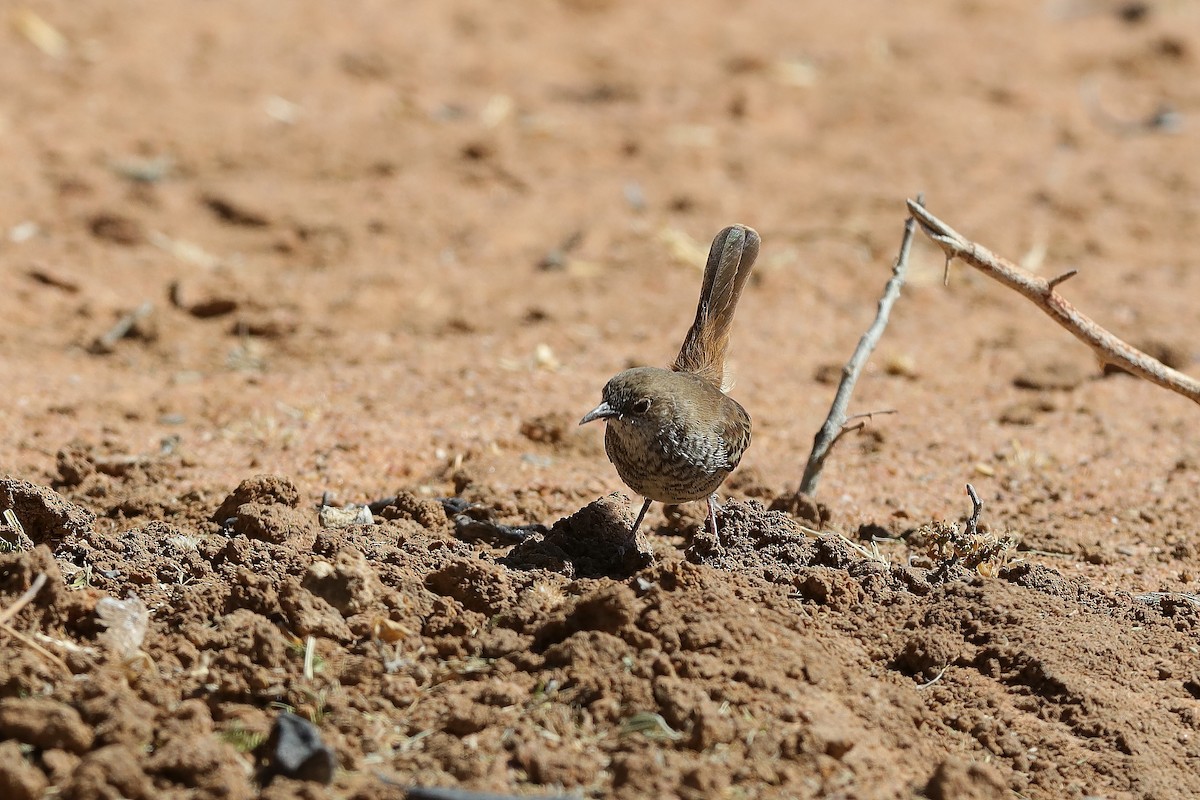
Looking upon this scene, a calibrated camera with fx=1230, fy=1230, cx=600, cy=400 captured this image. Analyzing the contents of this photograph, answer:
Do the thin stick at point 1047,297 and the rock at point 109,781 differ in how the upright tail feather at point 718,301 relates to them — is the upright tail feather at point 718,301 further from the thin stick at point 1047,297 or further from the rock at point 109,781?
the rock at point 109,781

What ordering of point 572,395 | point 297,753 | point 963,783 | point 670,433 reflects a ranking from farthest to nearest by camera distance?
1. point 572,395
2. point 670,433
3. point 963,783
4. point 297,753

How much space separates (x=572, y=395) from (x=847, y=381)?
1964mm

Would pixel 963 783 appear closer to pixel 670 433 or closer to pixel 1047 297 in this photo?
pixel 670 433

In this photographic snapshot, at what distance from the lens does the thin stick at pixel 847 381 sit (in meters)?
5.34

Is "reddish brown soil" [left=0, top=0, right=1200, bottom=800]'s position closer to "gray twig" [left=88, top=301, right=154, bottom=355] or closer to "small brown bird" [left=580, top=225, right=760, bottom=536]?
"gray twig" [left=88, top=301, right=154, bottom=355]

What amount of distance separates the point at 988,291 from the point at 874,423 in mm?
2579

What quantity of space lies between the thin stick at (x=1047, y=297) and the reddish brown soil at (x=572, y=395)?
849mm

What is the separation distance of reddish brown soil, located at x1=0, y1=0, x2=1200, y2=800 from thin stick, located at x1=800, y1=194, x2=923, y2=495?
37 centimetres

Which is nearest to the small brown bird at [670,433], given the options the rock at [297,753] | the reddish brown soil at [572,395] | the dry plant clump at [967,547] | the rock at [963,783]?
the reddish brown soil at [572,395]

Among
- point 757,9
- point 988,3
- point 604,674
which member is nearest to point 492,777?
point 604,674

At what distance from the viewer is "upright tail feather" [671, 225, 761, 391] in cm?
555

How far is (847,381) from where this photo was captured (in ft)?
17.6

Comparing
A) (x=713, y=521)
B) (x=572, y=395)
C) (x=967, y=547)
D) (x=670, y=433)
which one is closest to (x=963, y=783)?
(x=967, y=547)

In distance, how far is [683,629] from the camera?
12.4ft
